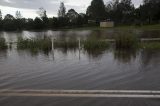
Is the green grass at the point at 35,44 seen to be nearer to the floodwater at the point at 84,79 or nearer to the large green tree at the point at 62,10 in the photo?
the floodwater at the point at 84,79

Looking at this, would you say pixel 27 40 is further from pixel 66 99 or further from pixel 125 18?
pixel 125 18

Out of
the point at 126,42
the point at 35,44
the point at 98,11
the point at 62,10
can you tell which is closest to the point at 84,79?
the point at 126,42

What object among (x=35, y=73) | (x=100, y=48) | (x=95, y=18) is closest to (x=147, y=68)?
(x=35, y=73)

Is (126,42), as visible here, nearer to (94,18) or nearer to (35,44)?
(35,44)

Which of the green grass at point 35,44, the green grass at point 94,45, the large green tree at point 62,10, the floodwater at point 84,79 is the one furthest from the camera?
the large green tree at point 62,10

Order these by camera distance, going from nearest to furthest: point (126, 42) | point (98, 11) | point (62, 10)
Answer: point (126, 42)
point (98, 11)
point (62, 10)

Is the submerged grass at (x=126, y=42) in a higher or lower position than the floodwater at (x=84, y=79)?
higher

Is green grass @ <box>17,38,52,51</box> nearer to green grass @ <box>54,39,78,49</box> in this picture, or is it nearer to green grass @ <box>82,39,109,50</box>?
Answer: green grass @ <box>54,39,78,49</box>

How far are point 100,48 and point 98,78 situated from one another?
8606 millimetres

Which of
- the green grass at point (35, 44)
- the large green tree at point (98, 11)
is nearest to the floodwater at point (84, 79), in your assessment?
the green grass at point (35, 44)

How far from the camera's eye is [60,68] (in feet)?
33.7

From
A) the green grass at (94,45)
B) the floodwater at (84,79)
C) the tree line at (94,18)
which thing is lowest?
the floodwater at (84,79)

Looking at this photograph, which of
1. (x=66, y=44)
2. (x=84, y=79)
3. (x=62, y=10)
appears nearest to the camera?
(x=84, y=79)

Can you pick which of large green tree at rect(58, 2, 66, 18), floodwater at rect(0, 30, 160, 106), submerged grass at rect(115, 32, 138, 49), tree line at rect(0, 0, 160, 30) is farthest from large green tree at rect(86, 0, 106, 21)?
floodwater at rect(0, 30, 160, 106)
